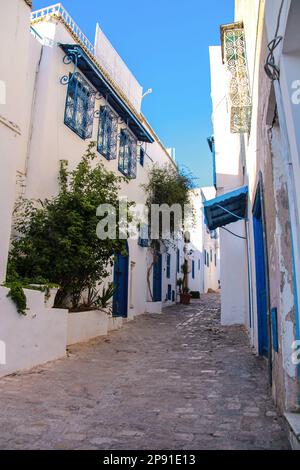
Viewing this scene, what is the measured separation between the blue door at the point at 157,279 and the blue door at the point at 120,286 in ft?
12.1

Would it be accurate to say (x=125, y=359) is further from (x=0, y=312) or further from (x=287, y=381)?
(x=287, y=381)

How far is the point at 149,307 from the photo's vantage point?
14430 mm

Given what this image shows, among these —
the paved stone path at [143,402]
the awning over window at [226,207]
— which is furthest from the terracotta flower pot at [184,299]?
the paved stone path at [143,402]

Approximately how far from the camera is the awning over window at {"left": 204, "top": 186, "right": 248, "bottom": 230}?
8031 millimetres

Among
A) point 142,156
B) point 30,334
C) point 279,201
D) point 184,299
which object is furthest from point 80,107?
point 184,299

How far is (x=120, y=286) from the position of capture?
474 inches

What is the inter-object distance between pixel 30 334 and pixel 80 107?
255 inches

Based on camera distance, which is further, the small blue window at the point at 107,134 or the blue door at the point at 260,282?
the small blue window at the point at 107,134

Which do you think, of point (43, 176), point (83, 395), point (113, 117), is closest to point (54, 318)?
point (83, 395)

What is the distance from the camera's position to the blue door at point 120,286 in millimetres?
11641

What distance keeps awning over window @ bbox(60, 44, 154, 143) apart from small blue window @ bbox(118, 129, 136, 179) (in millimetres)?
435

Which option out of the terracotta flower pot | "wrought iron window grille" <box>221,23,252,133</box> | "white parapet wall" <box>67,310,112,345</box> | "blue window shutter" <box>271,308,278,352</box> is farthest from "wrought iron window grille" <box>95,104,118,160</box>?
the terracotta flower pot

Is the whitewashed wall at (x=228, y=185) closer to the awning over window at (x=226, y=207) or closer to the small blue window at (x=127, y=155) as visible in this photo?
the awning over window at (x=226, y=207)

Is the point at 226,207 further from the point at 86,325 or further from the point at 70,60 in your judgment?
the point at 70,60
